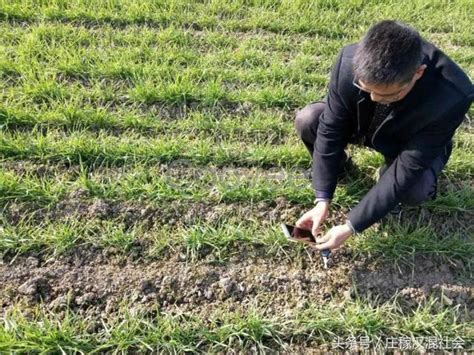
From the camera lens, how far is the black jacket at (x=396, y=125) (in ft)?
7.32

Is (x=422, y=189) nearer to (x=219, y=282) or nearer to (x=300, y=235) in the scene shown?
(x=300, y=235)

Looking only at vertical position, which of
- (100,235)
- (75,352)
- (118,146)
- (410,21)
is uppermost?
(410,21)

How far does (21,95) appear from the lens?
3.38 meters

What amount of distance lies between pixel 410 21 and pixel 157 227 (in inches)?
117

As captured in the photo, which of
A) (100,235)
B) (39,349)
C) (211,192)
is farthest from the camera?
(211,192)

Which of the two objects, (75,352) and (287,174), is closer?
(75,352)

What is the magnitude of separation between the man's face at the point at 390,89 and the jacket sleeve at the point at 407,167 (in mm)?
290

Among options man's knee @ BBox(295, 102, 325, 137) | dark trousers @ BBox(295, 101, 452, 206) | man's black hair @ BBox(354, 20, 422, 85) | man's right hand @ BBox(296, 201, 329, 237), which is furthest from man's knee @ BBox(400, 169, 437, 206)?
man's black hair @ BBox(354, 20, 422, 85)

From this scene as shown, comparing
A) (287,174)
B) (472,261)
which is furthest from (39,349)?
(472,261)

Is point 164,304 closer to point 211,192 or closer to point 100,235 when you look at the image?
point 100,235

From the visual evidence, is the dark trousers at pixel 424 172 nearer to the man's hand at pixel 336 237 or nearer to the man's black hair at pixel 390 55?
the man's hand at pixel 336 237

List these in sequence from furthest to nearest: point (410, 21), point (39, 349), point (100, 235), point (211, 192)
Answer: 1. point (410, 21)
2. point (211, 192)
3. point (100, 235)
4. point (39, 349)

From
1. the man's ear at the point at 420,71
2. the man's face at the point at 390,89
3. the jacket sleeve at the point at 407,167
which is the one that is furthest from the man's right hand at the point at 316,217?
the man's ear at the point at 420,71

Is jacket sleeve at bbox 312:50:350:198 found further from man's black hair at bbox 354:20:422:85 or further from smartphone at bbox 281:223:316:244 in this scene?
man's black hair at bbox 354:20:422:85
